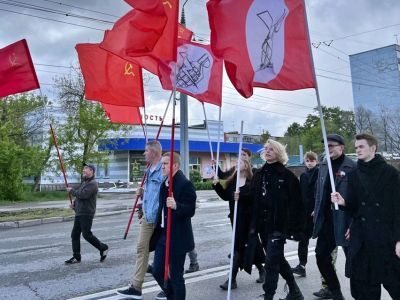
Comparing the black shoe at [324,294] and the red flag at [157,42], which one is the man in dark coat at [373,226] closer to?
the black shoe at [324,294]

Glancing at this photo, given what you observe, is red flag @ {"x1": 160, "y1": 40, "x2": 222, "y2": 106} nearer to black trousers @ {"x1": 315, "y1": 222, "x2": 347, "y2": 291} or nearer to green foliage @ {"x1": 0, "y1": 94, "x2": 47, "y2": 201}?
black trousers @ {"x1": 315, "y1": 222, "x2": 347, "y2": 291}

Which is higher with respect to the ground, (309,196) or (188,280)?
(309,196)

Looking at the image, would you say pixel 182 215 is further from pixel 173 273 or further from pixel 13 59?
pixel 13 59

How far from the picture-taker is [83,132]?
3114cm

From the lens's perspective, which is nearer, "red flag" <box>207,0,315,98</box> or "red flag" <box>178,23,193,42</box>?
"red flag" <box>207,0,315,98</box>

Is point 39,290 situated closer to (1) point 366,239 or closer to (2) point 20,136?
(1) point 366,239

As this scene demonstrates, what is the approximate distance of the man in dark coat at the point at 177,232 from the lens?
469cm

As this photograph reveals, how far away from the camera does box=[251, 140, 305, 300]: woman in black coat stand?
5070 mm

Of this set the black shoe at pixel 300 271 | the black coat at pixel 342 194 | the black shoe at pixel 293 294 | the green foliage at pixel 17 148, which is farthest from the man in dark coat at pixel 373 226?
the green foliage at pixel 17 148

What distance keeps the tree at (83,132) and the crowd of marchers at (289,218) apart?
2468 centimetres

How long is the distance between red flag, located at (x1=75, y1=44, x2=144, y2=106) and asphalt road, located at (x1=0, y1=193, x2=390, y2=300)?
2.87m

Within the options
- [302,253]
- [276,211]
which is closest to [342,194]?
[276,211]

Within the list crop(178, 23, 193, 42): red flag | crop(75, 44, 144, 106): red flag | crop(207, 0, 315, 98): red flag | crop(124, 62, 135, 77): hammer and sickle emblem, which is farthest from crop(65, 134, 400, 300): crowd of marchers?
crop(178, 23, 193, 42): red flag

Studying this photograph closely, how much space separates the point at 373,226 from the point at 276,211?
1259 mm
